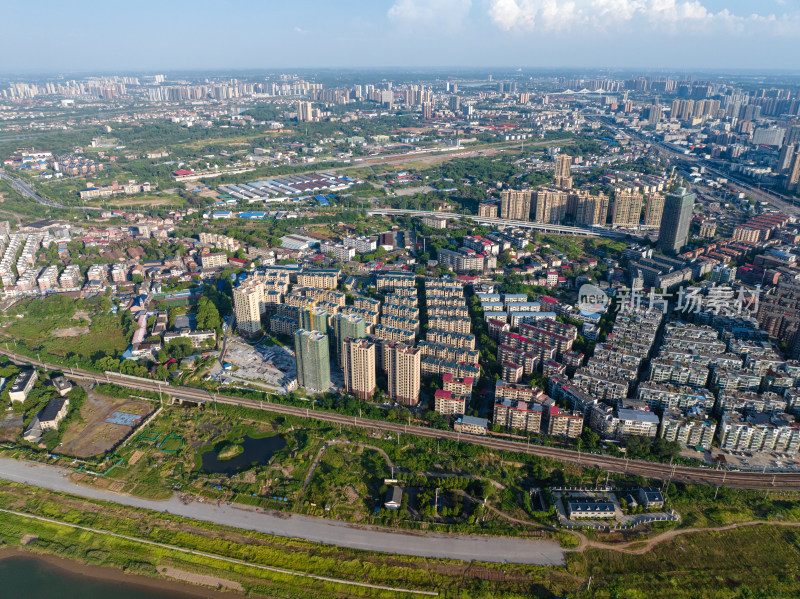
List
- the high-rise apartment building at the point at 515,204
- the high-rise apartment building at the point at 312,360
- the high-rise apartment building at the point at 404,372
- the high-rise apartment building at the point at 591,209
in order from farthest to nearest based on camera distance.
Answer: the high-rise apartment building at the point at 515,204, the high-rise apartment building at the point at 591,209, the high-rise apartment building at the point at 312,360, the high-rise apartment building at the point at 404,372

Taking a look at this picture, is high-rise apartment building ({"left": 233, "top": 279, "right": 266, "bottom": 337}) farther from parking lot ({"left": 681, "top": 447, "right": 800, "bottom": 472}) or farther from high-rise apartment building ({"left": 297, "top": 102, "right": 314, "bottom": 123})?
high-rise apartment building ({"left": 297, "top": 102, "right": 314, "bottom": 123})

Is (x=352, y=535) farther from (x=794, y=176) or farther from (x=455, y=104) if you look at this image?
(x=455, y=104)

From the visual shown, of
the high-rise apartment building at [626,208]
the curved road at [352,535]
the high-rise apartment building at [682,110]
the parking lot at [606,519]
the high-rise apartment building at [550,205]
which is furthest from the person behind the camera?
the high-rise apartment building at [682,110]

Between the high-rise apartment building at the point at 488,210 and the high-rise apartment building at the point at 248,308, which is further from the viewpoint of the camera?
the high-rise apartment building at the point at 488,210

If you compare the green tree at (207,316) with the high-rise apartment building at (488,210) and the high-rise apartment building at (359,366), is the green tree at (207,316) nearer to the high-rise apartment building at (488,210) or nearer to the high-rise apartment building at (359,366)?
the high-rise apartment building at (359,366)

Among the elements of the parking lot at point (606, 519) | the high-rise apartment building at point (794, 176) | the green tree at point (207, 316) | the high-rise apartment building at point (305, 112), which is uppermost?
the high-rise apartment building at point (305, 112)

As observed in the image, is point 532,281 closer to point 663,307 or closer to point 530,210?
point 663,307

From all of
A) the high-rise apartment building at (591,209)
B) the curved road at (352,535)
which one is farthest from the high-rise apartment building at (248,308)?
the high-rise apartment building at (591,209)
